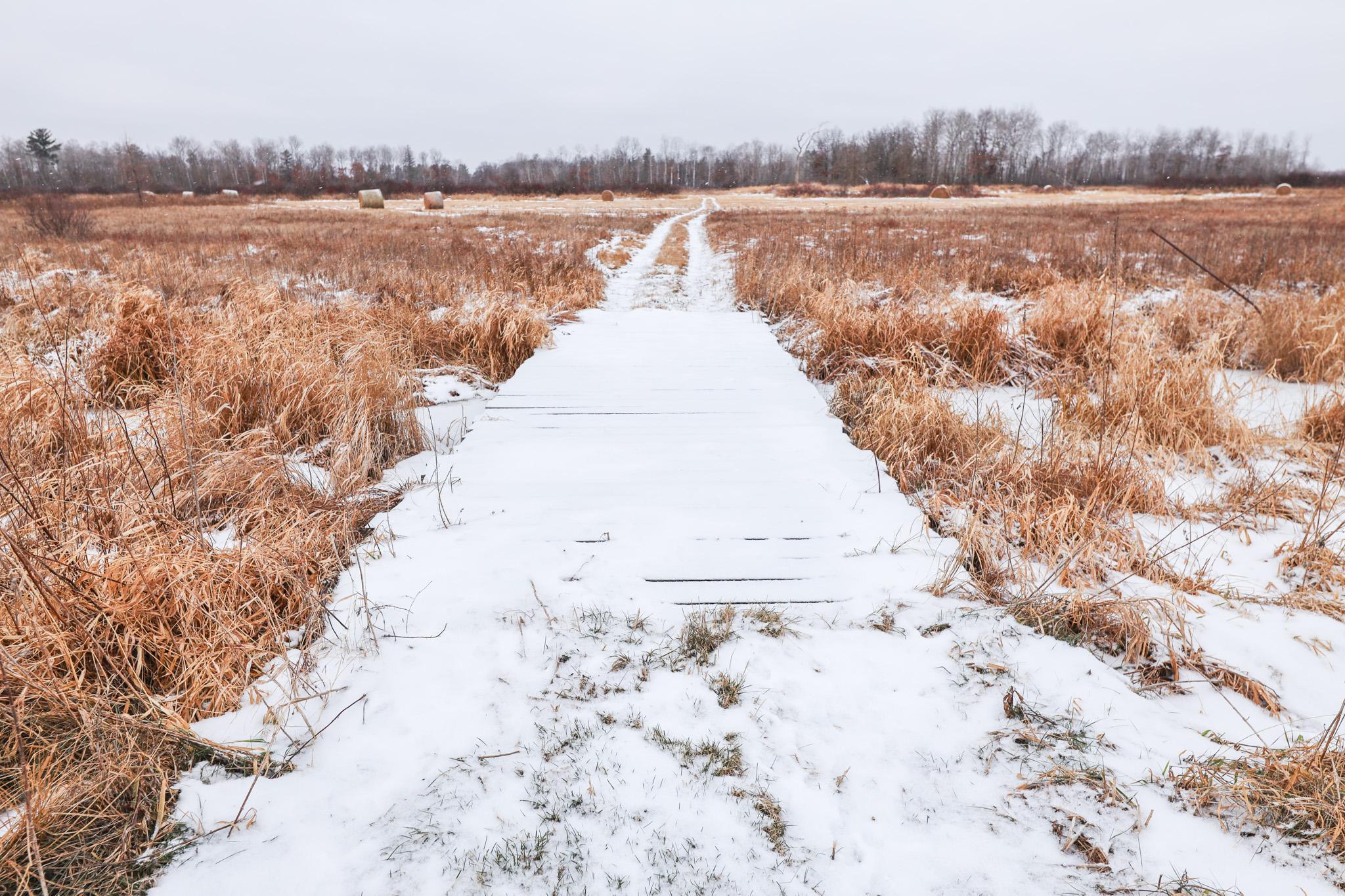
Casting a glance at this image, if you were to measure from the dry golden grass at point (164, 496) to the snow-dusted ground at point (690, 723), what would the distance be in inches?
7.2

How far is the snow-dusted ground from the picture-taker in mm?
1487

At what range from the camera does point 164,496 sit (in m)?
2.73

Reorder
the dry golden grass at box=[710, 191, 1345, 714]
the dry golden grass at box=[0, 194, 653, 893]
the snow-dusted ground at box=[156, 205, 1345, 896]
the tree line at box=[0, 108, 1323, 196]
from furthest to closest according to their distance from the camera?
the tree line at box=[0, 108, 1323, 196] < the dry golden grass at box=[710, 191, 1345, 714] < the dry golden grass at box=[0, 194, 653, 893] < the snow-dusted ground at box=[156, 205, 1345, 896]

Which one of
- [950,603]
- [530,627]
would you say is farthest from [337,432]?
[950,603]

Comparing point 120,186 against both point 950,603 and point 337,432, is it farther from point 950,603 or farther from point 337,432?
point 950,603

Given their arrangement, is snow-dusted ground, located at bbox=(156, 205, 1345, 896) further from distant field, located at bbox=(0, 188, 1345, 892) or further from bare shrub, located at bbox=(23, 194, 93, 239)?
bare shrub, located at bbox=(23, 194, 93, 239)

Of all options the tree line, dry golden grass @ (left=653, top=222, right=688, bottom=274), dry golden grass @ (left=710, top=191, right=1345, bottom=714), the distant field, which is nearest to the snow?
the distant field

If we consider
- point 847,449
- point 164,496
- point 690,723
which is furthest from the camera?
point 847,449

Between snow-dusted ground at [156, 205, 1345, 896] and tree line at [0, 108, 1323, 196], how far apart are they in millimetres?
51776

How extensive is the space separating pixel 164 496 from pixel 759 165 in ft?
338

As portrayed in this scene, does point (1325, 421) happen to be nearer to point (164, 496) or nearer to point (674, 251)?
A: point (164, 496)

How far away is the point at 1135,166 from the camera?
256 feet

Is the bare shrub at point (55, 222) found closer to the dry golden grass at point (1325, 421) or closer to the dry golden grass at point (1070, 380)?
the dry golden grass at point (1070, 380)

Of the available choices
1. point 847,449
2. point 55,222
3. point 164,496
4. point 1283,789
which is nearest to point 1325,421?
point 847,449
